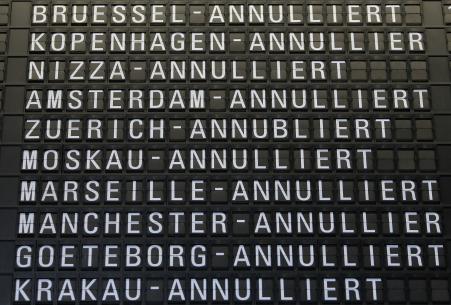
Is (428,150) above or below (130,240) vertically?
above

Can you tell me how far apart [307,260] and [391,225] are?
214 cm

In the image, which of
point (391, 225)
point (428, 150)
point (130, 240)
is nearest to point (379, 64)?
point (428, 150)

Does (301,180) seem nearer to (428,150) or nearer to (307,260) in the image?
(307,260)

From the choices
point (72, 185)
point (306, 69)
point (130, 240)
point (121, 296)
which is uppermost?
point (306, 69)

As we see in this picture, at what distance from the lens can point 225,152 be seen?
20375mm

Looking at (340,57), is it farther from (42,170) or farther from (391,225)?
(42,170)

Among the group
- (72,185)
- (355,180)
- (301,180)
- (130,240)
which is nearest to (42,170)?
(72,185)

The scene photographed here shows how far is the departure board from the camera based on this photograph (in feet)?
63.7

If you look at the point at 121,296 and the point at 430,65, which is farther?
the point at 430,65

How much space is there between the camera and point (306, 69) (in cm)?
2116

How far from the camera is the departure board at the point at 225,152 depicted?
1942 centimetres

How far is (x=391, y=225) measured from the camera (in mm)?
19844

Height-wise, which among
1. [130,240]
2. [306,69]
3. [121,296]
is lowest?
[121,296]

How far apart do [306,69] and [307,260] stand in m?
4.79
